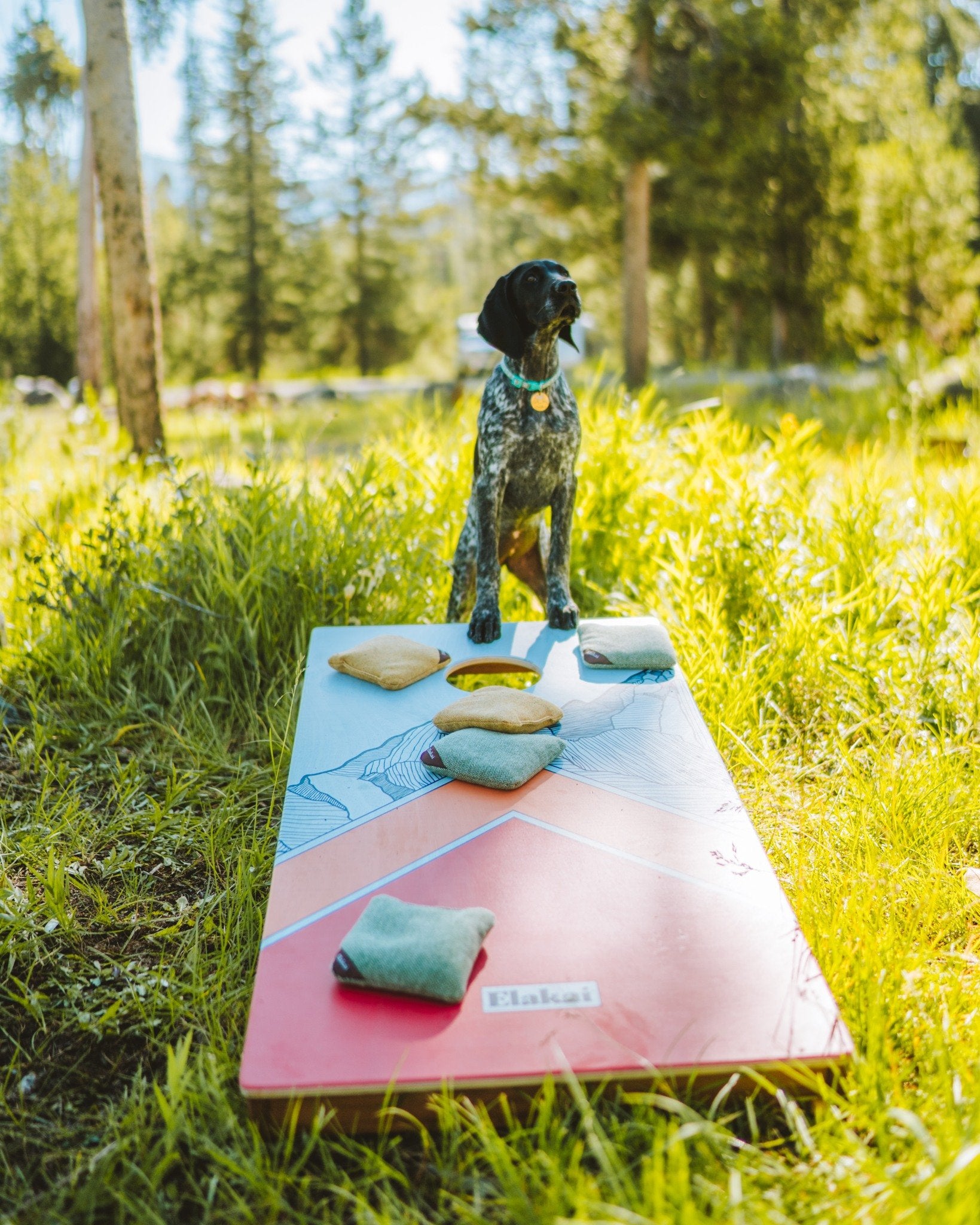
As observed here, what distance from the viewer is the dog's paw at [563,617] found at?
9.49 feet

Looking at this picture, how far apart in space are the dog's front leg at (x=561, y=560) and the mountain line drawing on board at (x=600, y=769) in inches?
19.2

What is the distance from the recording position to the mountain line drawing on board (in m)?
1.94

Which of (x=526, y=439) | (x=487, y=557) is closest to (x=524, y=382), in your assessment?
(x=526, y=439)

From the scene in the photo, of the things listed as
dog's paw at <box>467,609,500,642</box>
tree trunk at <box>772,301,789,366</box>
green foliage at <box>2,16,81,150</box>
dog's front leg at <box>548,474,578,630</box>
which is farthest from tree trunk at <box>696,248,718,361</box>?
dog's paw at <box>467,609,500,642</box>

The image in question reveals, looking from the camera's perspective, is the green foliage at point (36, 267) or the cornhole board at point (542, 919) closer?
the cornhole board at point (542, 919)

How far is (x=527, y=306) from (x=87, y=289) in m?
9.09

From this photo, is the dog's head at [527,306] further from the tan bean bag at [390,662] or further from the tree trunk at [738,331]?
the tree trunk at [738,331]

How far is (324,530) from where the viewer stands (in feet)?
11.1

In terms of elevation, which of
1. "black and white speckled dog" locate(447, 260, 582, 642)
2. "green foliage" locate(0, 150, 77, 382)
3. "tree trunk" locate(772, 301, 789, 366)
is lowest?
"black and white speckled dog" locate(447, 260, 582, 642)

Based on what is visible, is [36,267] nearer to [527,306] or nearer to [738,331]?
[738,331]

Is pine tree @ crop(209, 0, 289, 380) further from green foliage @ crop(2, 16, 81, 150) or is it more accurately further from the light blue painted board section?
the light blue painted board section

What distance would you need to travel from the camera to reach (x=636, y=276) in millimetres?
10188

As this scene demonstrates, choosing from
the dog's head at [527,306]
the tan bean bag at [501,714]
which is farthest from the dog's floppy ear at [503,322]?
the tan bean bag at [501,714]

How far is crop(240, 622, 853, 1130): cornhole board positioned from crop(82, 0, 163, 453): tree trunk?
368 centimetres
